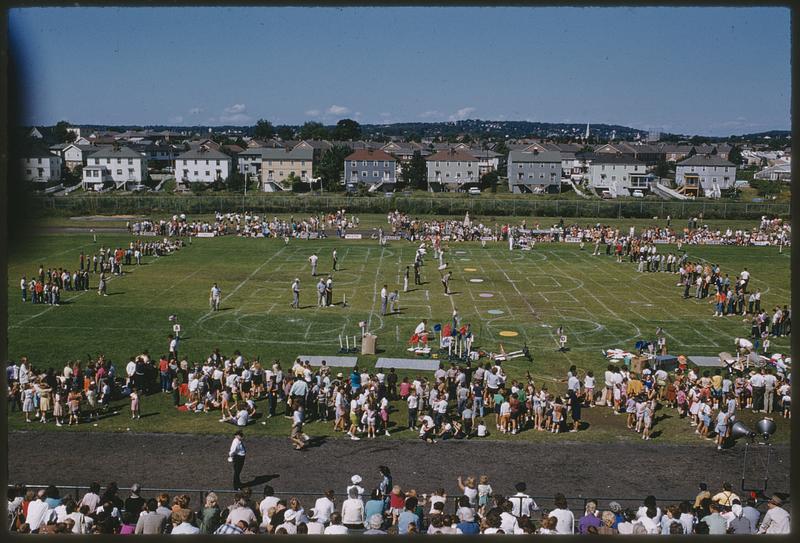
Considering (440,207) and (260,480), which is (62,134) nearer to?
(440,207)

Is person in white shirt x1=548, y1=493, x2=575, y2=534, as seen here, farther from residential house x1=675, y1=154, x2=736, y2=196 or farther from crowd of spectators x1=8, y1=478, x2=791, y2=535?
residential house x1=675, y1=154, x2=736, y2=196

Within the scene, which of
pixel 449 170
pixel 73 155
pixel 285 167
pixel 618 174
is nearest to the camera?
pixel 449 170

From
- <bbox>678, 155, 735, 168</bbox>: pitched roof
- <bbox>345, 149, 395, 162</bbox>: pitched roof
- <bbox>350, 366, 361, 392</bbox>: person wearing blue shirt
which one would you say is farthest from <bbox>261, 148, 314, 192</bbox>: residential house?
<bbox>350, 366, 361, 392</bbox>: person wearing blue shirt

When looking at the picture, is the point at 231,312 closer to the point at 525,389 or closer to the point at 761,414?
the point at 525,389

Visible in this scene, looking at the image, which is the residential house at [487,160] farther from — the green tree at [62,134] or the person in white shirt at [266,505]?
the person in white shirt at [266,505]

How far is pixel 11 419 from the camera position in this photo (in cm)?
2383

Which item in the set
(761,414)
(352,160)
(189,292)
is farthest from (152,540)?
(352,160)

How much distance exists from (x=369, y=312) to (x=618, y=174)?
10339 centimetres

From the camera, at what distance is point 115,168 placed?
405 feet

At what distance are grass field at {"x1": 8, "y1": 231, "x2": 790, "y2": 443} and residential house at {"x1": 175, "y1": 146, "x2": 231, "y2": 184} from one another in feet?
235

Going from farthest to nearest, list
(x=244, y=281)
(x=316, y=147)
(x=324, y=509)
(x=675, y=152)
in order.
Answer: (x=675, y=152), (x=316, y=147), (x=244, y=281), (x=324, y=509)

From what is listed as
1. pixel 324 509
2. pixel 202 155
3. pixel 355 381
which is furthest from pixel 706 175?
pixel 324 509

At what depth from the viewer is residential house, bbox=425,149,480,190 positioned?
128125 mm

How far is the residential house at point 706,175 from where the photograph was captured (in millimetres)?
124562
